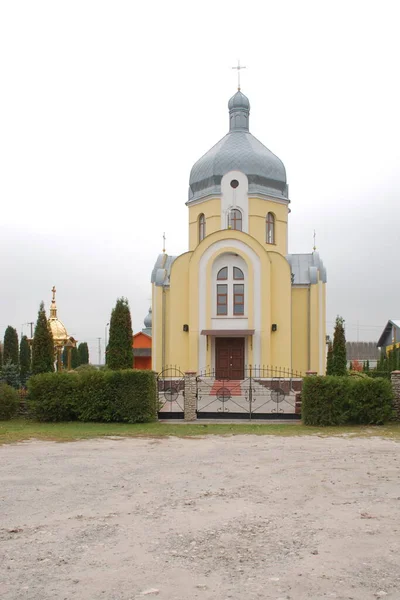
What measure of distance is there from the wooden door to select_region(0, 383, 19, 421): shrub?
379 inches

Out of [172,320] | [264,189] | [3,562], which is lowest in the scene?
[3,562]

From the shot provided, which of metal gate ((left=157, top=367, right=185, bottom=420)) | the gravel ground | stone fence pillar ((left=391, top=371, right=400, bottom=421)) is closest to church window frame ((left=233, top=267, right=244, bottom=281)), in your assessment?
metal gate ((left=157, top=367, right=185, bottom=420))

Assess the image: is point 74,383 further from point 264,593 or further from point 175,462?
point 264,593

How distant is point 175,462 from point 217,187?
1889 cm

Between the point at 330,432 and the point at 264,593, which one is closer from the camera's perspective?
the point at 264,593

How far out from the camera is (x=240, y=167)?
27.7 metres

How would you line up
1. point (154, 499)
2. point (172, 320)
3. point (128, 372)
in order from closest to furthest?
point (154, 499)
point (128, 372)
point (172, 320)

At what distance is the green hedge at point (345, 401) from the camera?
52.9 feet

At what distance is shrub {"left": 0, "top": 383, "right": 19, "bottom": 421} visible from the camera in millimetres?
17500

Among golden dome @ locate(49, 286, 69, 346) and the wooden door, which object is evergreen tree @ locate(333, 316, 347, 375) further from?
golden dome @ locate(49, 286, 69, 346)

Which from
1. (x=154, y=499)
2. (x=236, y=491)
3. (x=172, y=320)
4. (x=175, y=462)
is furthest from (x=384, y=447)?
(x=172, y=320)

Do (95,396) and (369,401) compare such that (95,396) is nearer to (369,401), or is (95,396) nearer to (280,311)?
(369,401)

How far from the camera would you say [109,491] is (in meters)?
8.18

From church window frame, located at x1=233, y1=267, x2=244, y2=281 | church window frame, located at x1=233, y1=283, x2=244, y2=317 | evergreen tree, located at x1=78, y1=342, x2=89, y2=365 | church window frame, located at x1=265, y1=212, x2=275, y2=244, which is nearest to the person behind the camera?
church window frame, located at x1=233, y1=283, x2=244, y2=317
